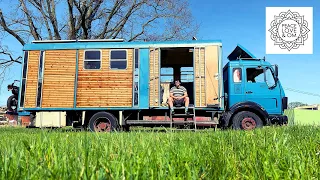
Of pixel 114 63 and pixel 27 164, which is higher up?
pixel 114 63

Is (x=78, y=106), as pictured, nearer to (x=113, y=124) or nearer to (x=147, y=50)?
(x=113, y=124)

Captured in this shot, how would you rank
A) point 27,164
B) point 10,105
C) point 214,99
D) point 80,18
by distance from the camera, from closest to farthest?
point 27,164
point 214,99
point 10,105
point 80,18

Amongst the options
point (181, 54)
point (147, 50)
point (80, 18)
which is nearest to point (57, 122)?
point (147, 50)

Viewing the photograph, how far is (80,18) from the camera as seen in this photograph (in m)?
24.0

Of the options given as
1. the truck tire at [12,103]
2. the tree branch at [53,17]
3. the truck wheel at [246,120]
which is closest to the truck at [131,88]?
the truck wheel at [246,120]

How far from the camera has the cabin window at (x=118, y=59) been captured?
1158 centimetres

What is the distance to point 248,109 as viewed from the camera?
11.3m

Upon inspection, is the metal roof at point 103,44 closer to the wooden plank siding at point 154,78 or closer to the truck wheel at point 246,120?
the wooden plank siding at point 154,78

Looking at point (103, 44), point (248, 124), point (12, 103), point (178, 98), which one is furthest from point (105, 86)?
point (248, 124)

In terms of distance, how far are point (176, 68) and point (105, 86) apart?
3.84m

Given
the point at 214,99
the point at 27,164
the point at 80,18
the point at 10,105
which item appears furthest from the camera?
the point at 80,18

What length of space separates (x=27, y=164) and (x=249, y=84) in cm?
1065

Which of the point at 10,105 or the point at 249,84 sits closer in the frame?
the point at 249,84

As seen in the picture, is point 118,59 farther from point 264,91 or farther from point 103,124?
point 264,91
